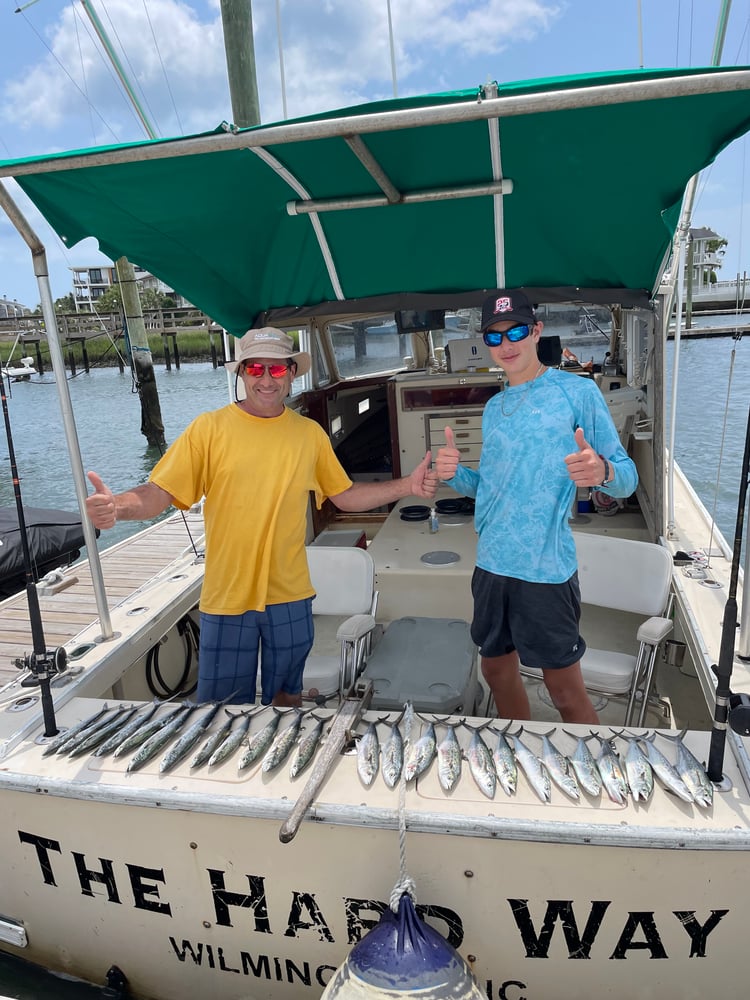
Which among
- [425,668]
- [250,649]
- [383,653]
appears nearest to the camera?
[250,649]

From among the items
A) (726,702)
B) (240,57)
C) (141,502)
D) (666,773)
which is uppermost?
(240,57)

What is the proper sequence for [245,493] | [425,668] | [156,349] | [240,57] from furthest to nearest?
[156,349] < [240,57] < [425,668] < [245,493]

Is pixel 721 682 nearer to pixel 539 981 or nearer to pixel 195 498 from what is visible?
pixel 539 981

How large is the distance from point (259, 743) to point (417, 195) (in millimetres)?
2292

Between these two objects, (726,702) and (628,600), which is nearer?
(726,702)

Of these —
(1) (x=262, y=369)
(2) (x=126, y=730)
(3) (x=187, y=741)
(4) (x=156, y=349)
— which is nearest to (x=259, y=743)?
(3) (x=187, y=741)

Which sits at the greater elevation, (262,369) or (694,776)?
(262,369)

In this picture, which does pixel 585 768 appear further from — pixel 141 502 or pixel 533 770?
pixel 141 502

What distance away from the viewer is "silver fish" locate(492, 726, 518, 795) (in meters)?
1.91

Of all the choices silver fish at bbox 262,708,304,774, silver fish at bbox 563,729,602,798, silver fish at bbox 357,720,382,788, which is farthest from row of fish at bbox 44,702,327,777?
silver fish at bbox 563,729,602,798

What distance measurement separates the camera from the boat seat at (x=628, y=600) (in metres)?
2.97

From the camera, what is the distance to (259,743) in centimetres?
217

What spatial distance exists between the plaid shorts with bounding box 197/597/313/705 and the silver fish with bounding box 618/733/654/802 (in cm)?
136

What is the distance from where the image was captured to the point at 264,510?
8.42 ft
